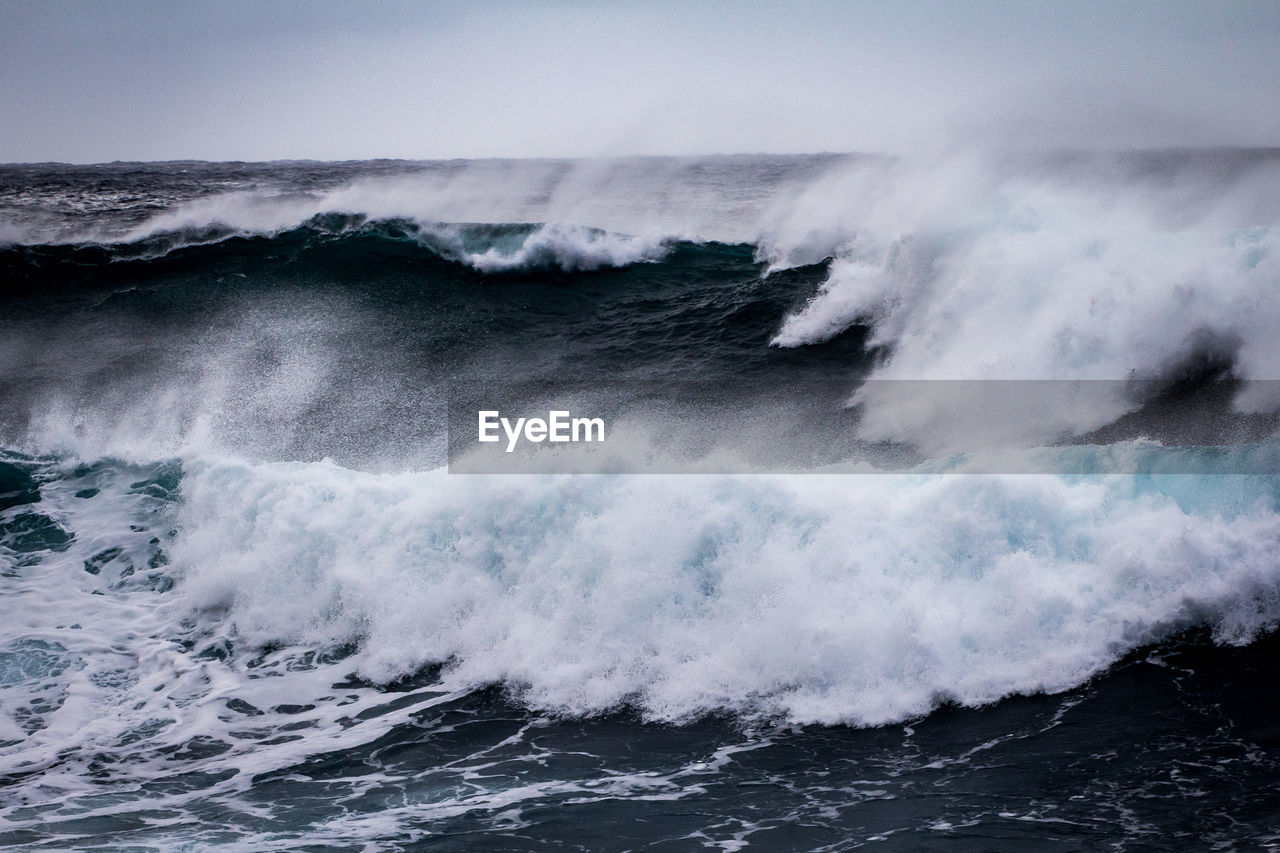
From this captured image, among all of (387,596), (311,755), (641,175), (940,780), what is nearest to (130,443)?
(387,596)

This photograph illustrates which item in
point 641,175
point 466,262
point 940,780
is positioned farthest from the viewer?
point 641,175

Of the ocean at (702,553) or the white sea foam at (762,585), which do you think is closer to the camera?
the ocean at (702,553)

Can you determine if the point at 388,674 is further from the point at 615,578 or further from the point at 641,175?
the point at 641,175

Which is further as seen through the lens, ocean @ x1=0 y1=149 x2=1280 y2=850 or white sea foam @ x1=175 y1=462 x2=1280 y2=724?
white sea foam @ x1=175 y1=462 x2=1280 y2=724

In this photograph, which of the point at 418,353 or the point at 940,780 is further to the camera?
the point at 418,353

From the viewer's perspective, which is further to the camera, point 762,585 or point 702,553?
point 702,553

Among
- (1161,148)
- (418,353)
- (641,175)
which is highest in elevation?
(641,175)

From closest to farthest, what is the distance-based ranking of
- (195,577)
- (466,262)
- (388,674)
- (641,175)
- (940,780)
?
(940,780)
(388,674)
(195,577)
(466,262)
(641,175)

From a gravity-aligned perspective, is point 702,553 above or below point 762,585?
above
